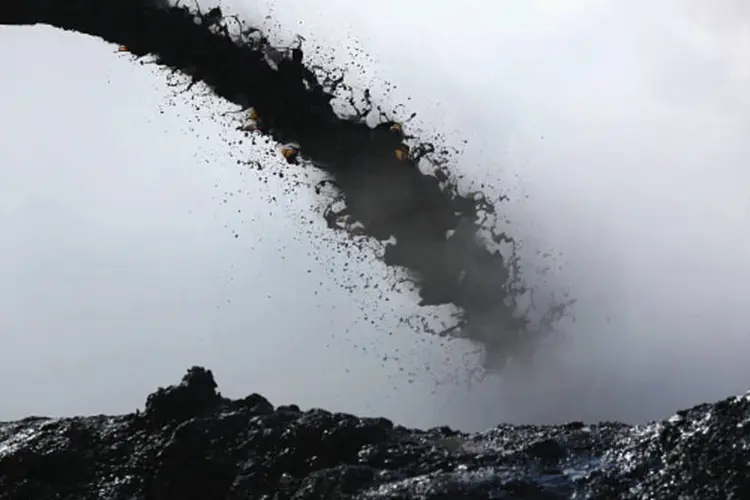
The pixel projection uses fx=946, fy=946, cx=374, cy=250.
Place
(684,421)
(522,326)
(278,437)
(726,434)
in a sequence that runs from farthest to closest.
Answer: (522,326), (278,437), (684,421), (726,434)

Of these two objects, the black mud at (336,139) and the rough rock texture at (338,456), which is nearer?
the rough rock texture at (338,456)

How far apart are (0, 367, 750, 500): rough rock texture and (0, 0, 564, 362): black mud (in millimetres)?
11518

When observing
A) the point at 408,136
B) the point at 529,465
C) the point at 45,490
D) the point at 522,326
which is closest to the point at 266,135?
the point at 408,136

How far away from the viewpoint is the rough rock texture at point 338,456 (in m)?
9.40

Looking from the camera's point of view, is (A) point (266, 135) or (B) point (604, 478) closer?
(B) point (604, 478)

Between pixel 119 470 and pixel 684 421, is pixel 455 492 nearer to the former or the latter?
pixel 684 421

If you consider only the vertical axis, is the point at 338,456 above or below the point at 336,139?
below

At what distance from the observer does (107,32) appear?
23.0 metres

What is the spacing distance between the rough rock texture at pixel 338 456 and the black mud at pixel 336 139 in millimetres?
11518

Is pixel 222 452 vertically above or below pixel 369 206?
below

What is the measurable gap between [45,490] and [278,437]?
3.35 meters

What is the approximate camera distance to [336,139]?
993 inches

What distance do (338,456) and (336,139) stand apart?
1482 cm

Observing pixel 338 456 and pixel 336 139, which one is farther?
pixel 336 139
